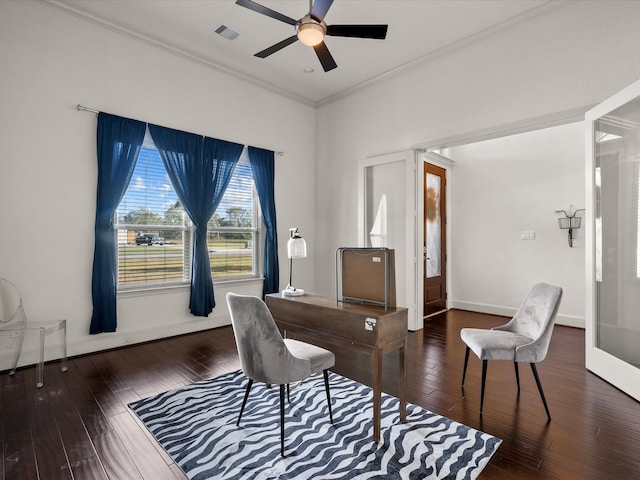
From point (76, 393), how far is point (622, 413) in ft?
13.5

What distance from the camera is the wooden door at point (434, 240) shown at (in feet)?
17.8

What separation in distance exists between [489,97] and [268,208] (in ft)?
Result: 10.6

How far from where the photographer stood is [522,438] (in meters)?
2.08

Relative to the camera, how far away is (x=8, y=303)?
3.00m

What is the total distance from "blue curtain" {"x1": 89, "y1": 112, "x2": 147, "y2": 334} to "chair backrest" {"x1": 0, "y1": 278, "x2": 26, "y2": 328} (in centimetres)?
61

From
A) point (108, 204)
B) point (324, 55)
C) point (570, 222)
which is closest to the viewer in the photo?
point (324, 55)

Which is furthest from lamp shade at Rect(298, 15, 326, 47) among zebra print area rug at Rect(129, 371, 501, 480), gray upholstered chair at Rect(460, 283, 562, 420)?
zebra print area rug at Rect(129, 371, 501, 480)

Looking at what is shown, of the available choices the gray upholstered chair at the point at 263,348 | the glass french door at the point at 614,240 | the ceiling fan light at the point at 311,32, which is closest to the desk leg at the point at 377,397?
the gray upholstered chair at the point at 263,348

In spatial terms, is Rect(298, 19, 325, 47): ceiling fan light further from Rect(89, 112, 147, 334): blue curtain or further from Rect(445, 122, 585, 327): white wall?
Rect(445, 122, 585, 327): white wall

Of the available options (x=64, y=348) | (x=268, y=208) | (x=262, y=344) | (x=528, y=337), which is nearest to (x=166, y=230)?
(x=268, y=208)

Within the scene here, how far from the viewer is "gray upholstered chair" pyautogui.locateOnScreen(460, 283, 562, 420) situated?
2318mm

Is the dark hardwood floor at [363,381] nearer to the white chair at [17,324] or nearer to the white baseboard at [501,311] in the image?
the white chair at [17,324]

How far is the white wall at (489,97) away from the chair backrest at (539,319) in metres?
2.02

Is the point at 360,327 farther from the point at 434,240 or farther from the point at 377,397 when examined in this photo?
the point at 434,240
